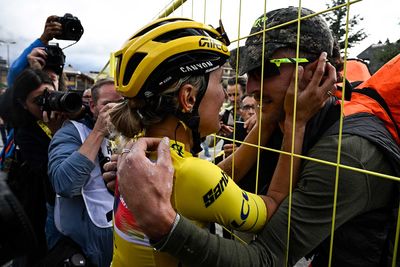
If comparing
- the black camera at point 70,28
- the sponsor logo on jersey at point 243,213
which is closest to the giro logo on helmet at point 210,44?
the sponsor logo on jersey at point 243,213

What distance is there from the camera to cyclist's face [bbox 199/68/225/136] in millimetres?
1350

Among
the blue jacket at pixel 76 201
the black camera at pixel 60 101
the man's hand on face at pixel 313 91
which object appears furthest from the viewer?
the black camera at pixel 60 101

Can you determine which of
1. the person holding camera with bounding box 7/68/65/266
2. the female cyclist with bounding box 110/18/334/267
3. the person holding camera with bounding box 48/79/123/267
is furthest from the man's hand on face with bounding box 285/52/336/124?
the person holding camera with bounding box 7/68/65/266

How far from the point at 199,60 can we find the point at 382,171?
780mm

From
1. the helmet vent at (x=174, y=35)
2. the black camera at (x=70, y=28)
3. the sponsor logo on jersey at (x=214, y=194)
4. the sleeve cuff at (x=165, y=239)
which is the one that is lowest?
the sleeve cuff at (x=165, y=239)

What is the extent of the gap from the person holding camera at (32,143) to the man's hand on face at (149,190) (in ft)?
5.48

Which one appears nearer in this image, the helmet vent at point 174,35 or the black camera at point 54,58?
the helmet vent at point 174,35

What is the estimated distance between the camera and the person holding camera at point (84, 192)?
83.0 inches

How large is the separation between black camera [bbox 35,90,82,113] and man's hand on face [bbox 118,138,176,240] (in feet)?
4.71

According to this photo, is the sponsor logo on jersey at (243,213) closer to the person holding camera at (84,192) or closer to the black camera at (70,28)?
the person holding camera at (84,192)

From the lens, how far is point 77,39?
10.7 feet

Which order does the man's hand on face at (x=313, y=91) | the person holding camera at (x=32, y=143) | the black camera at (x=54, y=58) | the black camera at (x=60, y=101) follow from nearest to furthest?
the man's hand on face at (x=313, y=91) < the black camera at (x=60, y=101) < the person holding camera at (x=32, y=143) < the black camera at (x=54, y=58)

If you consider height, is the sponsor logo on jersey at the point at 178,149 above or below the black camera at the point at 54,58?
below

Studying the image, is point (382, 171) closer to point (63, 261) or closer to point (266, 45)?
point (266, 45)
